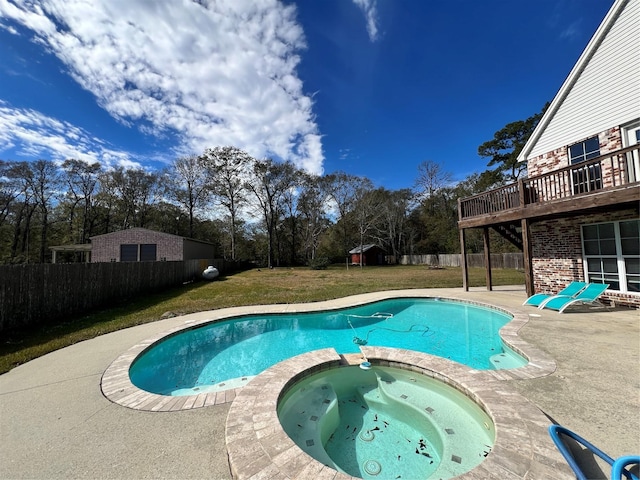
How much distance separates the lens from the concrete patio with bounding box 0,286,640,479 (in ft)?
7.29

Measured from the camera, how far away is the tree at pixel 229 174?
30.1m

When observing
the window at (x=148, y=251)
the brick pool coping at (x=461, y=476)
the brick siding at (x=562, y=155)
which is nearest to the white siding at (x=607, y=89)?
the brick siding at (x=562, y=155)

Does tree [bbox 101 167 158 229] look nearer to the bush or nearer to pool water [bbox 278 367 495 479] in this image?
the bush

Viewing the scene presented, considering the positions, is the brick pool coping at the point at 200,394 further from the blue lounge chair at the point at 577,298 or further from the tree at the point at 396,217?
the tree at the point at 396,217

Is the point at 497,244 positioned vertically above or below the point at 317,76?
below

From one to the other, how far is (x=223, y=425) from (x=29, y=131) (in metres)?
18.8

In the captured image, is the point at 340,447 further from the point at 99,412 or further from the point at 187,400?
the point at 99,412

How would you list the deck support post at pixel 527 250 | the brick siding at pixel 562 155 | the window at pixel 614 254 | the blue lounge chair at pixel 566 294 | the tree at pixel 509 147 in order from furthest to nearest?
1. the tree at pixel 509 147
2. the deck support post at pixel 527 250
3. the blue lounge chair at pixel 566 294
4. the brick siding at pixel 562 155
5. the window at pixel 614 254

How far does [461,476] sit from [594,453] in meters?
1.30

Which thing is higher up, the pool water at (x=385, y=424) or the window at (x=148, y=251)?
the window at (x=148, y=251)

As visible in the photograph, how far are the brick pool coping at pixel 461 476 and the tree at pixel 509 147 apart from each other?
28957 mm

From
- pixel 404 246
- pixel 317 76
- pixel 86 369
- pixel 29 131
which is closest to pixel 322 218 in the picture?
pixel 404 246

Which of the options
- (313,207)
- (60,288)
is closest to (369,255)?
(313,207)

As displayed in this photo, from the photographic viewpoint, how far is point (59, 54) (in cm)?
786
